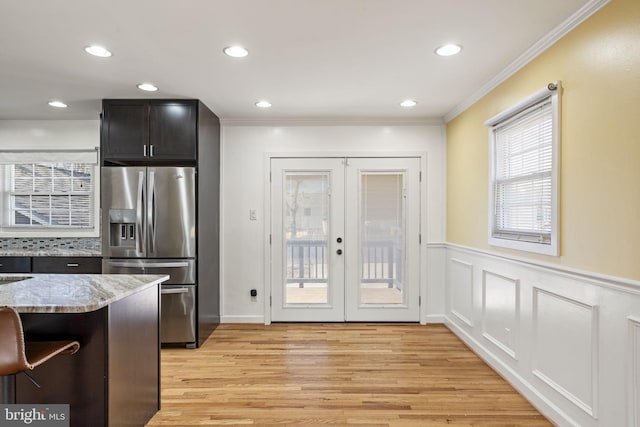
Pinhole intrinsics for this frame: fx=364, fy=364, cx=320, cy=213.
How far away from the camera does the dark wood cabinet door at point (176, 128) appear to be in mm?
3543

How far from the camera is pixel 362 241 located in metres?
4.27

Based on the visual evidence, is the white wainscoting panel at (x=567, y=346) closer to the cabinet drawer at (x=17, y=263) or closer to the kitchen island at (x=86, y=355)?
the kitchen island at (x=86, y=355)

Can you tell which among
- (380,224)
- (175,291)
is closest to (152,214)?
(175,291)

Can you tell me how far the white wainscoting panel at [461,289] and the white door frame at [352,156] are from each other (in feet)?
1.04

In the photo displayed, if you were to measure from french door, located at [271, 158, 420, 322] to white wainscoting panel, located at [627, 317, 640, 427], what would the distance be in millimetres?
2585

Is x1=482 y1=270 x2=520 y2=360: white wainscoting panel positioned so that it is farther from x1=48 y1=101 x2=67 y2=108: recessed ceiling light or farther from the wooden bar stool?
x1=48 y1=101 x2=67 y2=108: recessed ceiling light

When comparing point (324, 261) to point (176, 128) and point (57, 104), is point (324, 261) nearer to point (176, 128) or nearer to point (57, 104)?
point (176, 128)

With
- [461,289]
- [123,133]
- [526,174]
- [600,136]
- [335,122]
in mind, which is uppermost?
[335,122]

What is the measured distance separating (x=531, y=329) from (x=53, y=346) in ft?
9.33

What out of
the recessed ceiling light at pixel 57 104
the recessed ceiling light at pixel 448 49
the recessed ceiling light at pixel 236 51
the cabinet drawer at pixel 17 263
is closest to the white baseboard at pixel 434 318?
the recessed ceiling light at pixel 448 49

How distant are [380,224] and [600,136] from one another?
255 centimetres

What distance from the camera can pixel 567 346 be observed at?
2.16 meters

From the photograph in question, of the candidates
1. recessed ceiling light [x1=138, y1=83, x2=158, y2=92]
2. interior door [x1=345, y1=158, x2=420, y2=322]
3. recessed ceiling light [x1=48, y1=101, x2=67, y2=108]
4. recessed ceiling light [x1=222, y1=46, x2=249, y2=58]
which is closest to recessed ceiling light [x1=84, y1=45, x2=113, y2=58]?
recessed ceiling light [x1=138, y1=83, x2=158, y2=92]

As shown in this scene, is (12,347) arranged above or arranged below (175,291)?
above
